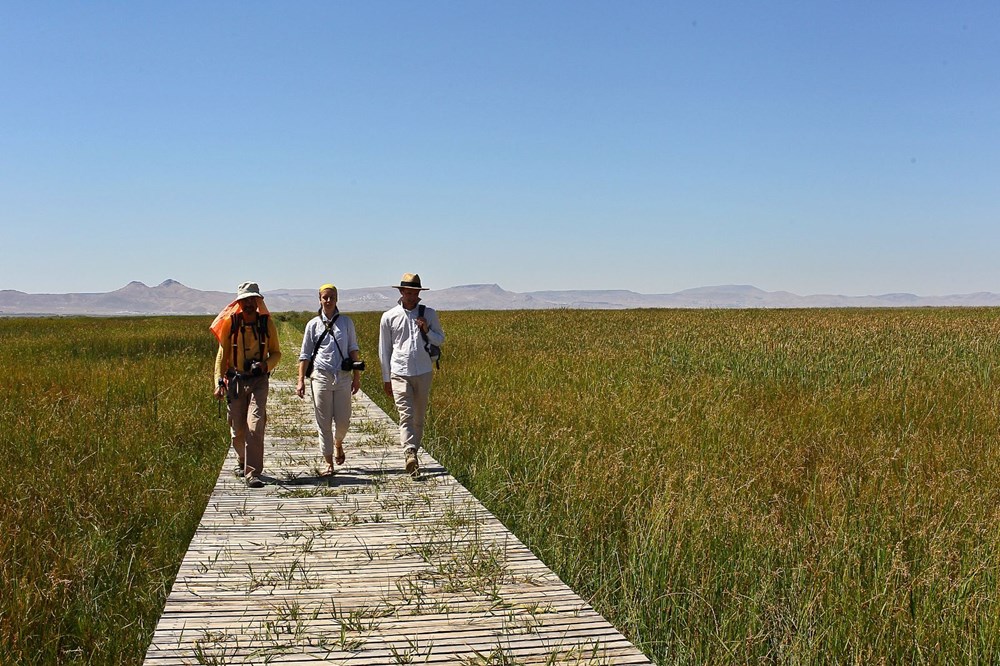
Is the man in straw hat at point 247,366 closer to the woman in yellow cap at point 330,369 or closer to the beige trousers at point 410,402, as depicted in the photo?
the woman in yellow cap at point 330,369

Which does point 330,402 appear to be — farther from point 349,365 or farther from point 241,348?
point 241,348

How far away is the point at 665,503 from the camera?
214 inches

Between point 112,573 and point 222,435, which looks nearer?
point 112,573

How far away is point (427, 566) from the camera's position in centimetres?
459

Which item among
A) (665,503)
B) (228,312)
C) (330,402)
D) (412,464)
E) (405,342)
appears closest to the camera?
(665,503)

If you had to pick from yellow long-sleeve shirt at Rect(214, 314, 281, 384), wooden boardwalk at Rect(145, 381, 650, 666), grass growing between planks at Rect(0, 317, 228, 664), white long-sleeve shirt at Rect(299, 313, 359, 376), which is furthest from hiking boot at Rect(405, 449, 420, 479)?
grass growing between planks at Rect(0, 317, 228, 664)

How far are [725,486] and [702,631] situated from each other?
1983 mm

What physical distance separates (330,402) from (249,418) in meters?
0.77

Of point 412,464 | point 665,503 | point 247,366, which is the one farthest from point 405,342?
point 665,503

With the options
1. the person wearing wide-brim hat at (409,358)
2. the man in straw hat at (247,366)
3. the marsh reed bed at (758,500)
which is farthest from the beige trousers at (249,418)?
the marsh reed bed at (758,500)

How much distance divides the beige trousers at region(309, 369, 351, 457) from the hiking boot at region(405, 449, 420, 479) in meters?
0.70

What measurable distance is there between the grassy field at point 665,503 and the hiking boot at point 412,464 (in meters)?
0.51

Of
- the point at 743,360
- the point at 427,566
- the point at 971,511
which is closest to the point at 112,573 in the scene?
the point at 427,566

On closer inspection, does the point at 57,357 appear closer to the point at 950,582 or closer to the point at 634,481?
the point at 634,481
